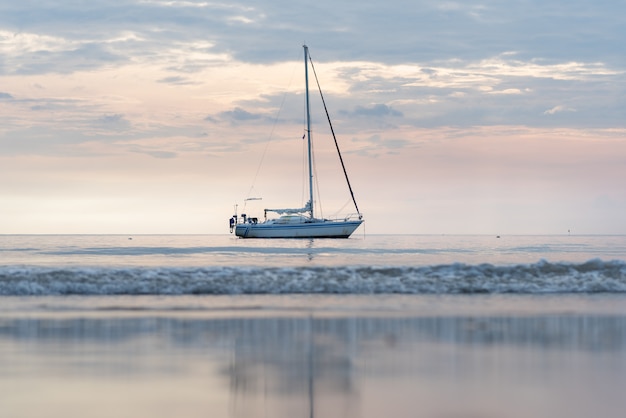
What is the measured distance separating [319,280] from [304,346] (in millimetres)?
9404

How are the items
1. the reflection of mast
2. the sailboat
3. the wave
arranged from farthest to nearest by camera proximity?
1. the sailboat
2. the wave
3. the reflection of mast

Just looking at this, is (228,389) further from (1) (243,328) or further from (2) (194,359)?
(1) (243,328)

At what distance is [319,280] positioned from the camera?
21109 mm

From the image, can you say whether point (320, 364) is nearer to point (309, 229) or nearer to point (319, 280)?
point (319, 280)

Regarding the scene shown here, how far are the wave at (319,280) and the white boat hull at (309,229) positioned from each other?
54944 millimetres

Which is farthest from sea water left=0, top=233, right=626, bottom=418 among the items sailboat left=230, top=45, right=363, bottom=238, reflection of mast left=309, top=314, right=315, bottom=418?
sailboat left=230, top=45, right=363, bottom=238

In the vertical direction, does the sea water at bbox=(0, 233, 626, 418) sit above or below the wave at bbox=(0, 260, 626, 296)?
below

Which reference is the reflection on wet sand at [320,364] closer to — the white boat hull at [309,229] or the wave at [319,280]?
the wave at [319,280]

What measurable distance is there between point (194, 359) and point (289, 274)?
11.2 m

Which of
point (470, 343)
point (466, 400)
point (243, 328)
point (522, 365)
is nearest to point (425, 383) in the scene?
point (466, 400)

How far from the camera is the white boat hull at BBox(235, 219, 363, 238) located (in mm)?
78062

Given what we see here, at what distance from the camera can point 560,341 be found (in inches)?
486

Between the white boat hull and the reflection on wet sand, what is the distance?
62.9 metres

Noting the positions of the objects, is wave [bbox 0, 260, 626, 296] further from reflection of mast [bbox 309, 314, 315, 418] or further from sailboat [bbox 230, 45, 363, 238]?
sailboat [bbox 230, 45, 363, 238]
